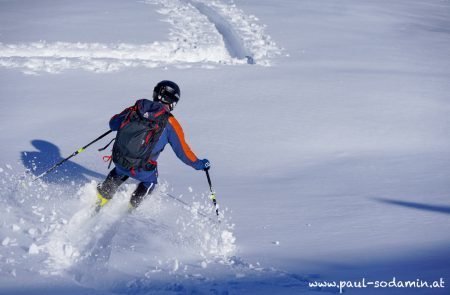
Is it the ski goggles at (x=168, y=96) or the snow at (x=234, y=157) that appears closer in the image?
the snow at (x=234, y=157)

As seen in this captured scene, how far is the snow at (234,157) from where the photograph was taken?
3.41 metres

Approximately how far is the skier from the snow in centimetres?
49

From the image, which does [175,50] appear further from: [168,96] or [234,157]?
[168,96]

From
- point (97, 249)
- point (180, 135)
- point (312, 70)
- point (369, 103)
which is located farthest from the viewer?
point (312, 70)

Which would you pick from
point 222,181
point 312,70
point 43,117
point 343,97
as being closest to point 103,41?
point 43,117

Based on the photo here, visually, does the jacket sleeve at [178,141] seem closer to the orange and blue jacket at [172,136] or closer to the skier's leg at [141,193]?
the orange and blue jacket at [172,136]

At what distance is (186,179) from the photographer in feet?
18.3

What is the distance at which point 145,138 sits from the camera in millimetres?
4105

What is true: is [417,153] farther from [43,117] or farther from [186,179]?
[43,117]

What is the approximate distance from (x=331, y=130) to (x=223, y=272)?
4091 mm

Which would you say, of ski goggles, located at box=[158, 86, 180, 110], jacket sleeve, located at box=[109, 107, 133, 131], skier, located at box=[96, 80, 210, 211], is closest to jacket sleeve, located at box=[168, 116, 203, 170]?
skier, located at box=[96, 80, 210, 211]

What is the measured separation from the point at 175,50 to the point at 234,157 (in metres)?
5.72

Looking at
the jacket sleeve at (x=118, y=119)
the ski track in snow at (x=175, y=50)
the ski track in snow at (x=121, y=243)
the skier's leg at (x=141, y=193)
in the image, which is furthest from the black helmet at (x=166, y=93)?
the ski track in snow at (x=175, y=50)

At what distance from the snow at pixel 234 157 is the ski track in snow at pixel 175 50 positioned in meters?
0.06
